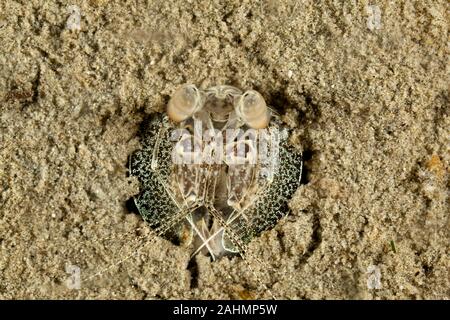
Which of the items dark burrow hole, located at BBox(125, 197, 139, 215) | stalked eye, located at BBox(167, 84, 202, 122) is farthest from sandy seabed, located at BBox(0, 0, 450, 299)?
stalked eye, located at BBox(167, 84, 202, 122)

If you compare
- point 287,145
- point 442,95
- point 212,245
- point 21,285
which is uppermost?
point 442,95

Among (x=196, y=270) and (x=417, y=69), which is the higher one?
(x=417, y=69)

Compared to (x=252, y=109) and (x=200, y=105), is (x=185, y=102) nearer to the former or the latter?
(x=200, y=105)

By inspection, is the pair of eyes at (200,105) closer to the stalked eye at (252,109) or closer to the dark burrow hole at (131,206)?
the stalked eye at (252,109)

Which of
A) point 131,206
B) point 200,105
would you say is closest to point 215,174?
point 200,105

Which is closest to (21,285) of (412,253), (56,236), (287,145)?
(56,236)

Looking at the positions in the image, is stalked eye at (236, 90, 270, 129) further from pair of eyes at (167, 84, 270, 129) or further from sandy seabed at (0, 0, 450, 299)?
sandy seabed at (0, 0, 450, 299)

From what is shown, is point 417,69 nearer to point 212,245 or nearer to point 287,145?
point 287,145
